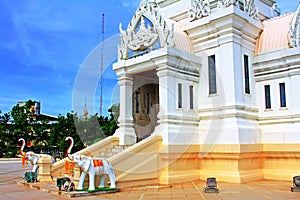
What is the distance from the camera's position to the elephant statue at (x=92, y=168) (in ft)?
32.6

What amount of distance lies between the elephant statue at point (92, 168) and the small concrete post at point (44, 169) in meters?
3.44

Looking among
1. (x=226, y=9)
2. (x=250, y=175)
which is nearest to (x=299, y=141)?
(x=250, y=175)

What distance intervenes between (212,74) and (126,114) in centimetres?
386

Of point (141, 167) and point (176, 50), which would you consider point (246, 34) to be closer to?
point (176, 50)

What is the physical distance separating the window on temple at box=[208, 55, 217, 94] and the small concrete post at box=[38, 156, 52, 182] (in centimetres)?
693

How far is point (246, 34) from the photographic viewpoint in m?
13.7

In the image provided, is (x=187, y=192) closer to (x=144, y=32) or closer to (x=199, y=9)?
(x=144, y=32)

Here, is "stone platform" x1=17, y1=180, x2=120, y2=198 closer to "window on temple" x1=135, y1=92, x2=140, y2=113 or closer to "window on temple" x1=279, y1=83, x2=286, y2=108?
"window on temple" x1=135, y1=92, x2=140, y2=113

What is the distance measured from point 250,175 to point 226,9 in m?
6.19

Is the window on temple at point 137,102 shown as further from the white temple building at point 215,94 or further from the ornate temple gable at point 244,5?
the ornate temple gable at point 244,5

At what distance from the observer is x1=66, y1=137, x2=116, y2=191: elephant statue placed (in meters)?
9.92

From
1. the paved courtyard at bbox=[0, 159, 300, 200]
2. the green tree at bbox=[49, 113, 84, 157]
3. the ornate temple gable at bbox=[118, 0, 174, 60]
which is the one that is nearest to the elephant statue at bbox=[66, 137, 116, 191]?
the paved courtyard at bbox=[0, 159, 300, 200]

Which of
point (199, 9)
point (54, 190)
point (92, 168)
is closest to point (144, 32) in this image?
point (199, 9)

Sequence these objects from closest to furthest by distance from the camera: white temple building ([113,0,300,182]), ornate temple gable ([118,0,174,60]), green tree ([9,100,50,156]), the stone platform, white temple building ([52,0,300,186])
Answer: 1. the stone platform
2. white temple building ([52,0,300,186])
3. white temple building ([113,0,300,182])
4. ornate temple gable ([118,0,174,60])
5. green tree ([9,100,50,156])
